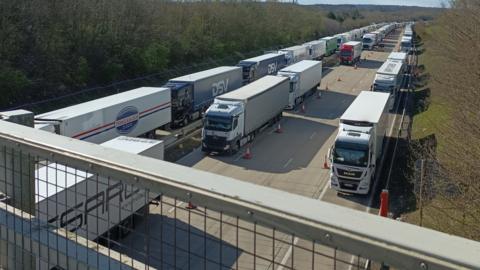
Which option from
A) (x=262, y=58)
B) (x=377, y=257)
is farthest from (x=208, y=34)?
(x=377, y=257)

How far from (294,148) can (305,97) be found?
49.7 ft

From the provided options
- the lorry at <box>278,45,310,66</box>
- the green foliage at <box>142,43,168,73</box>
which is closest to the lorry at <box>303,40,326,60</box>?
the lorry at <box>278,45,310,66</box>

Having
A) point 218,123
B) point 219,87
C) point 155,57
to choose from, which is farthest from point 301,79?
point 218,123

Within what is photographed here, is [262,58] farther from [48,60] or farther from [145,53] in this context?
[48,60]

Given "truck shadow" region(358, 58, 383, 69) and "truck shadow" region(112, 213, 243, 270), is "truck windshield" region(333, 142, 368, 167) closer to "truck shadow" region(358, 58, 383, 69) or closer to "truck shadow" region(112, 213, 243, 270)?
"truck shadow" region(112, 213, 243, 270)

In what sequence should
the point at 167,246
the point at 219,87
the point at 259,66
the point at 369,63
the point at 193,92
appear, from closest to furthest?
1. the point at 167,246
2. the point at 193,92
3. the point at 219,87
4. the point at 259,66
5. the point at 369,63

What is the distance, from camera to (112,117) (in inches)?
902

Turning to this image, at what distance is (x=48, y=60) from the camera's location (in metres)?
33.2

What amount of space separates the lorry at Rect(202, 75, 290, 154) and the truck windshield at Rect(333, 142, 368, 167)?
6.71 meters

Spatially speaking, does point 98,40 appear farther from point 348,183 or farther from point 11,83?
point 348,183

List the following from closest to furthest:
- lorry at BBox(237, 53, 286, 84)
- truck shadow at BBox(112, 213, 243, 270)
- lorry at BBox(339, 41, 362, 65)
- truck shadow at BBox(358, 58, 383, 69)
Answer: truck shadow at BBox(112, 213, 243, 270)
lorry at BBox(237, 53, 286, 84)
lorry at BBox(339, 41, 362, 65)
truck shadow at BBox(358, 58, 383, 69)

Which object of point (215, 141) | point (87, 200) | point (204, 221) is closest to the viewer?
point (204, 221)

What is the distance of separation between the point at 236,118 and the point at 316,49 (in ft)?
142

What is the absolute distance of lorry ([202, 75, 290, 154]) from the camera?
82.9ft
